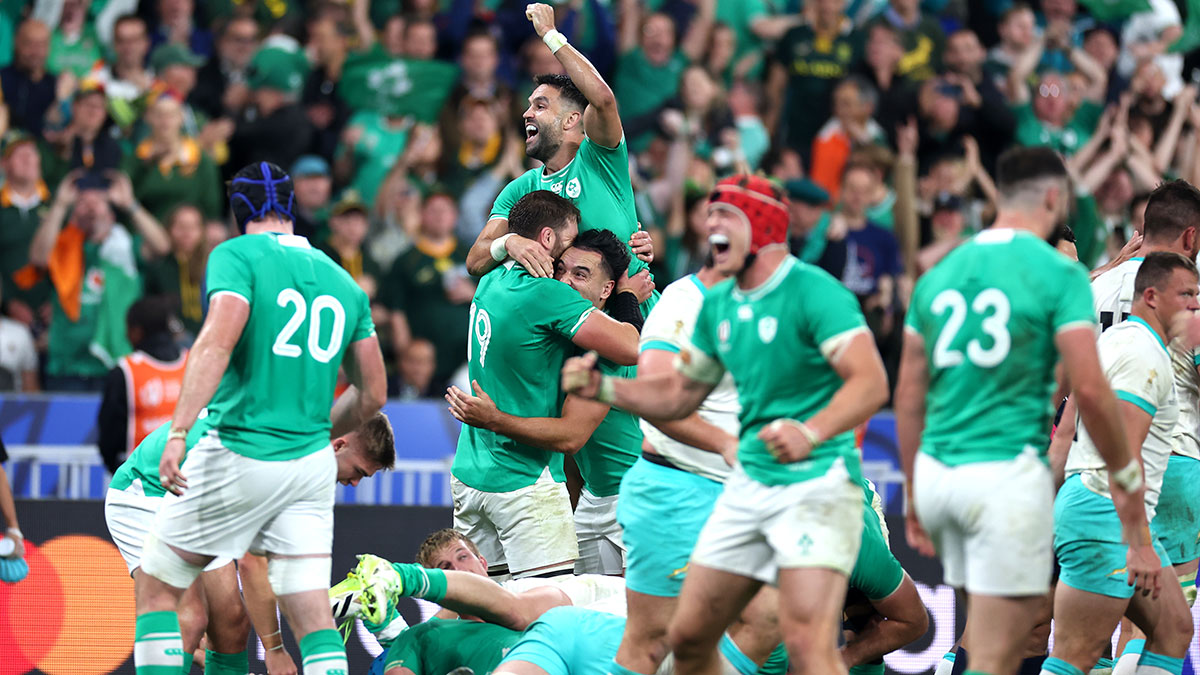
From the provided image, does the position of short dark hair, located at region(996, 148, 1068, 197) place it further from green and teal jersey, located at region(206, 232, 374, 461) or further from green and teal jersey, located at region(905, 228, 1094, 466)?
green and teal jersey, located at region(206, 232, 374, 461)

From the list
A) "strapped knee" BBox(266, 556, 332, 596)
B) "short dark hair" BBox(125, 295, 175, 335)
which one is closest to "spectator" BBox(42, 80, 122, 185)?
"short dark hair" BBox(125, 295, 175, 335)

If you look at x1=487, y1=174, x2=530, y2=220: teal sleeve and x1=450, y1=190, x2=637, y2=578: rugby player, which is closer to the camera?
x1=450, y1=190, x2=637, y2=578: rugby player

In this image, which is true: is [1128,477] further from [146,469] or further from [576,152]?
[146,469]

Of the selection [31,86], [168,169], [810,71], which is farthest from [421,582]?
[810,71]

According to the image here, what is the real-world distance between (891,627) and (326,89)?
9031mm

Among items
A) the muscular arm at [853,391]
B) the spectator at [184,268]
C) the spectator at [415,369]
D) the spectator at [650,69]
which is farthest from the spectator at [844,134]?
the muscular arm at [853,391]

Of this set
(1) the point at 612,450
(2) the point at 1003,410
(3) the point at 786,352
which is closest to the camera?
(2) the point at 1003,410

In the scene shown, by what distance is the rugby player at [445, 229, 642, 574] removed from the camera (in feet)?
25.2

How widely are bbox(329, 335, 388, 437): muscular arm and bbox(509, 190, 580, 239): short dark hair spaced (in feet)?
4.18

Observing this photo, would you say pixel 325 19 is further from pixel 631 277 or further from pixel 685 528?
pixel 685 528

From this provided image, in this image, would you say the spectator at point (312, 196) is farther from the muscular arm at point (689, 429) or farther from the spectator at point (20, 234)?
the muscular arm at point (689, 429)

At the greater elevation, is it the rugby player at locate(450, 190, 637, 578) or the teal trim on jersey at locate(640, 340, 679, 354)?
the teal trim on jersey at locate(640, 340, 679, 354)

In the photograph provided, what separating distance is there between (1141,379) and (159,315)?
20.6 ft

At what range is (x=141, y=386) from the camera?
9766 mm
